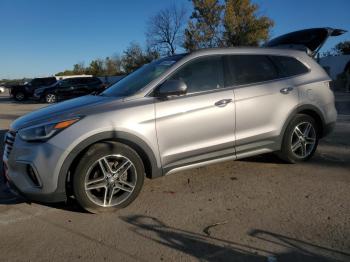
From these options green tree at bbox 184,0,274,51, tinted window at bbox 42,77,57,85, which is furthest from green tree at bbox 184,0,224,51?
tinted window at bbox 42,77,57,85

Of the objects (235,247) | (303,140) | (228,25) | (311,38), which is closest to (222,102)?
(303,140)

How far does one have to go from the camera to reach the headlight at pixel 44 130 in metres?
3.97

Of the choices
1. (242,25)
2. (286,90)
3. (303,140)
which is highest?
(242,25)

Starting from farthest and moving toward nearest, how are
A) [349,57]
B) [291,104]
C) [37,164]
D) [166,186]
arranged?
[349,57]
[291,104]
[166,186]
[37,164]

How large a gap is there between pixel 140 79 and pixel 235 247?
2.56 metres

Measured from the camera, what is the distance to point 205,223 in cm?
382

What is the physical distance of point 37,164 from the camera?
3.92 meters

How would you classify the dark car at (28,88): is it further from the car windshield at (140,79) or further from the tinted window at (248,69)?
the tinted window at (248,69)

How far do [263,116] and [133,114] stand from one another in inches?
71.6

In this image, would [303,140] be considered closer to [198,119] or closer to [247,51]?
[247,51]

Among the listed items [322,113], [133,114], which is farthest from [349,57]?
[133,114]

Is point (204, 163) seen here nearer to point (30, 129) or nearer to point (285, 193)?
point (285, 193)

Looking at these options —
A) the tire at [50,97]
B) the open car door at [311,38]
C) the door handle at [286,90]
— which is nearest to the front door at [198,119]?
the door handle at [286,90]

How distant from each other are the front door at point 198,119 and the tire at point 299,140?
1002 millimetres
